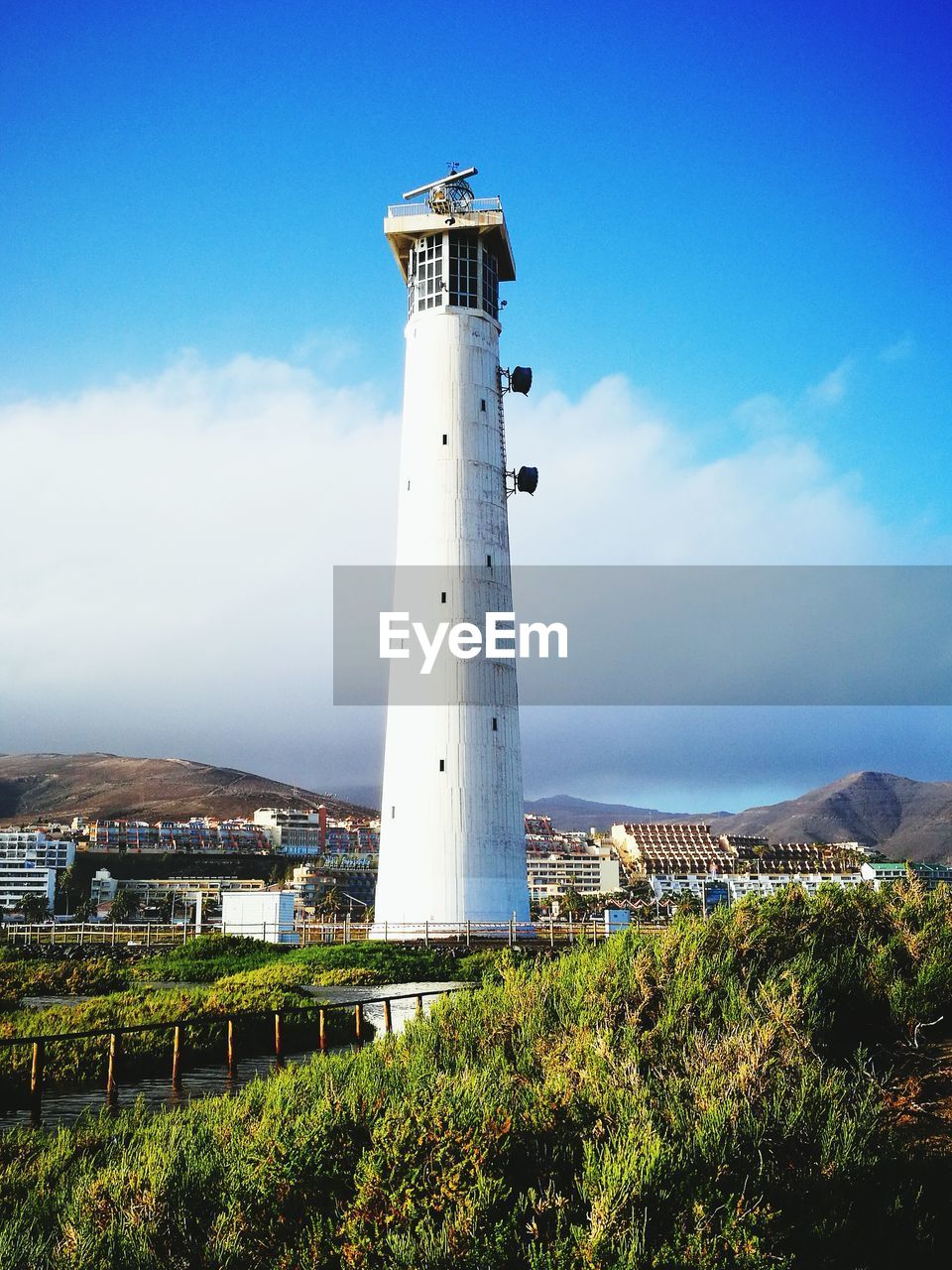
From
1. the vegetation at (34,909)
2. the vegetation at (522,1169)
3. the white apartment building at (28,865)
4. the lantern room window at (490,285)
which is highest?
the lantern room window at (490,285)

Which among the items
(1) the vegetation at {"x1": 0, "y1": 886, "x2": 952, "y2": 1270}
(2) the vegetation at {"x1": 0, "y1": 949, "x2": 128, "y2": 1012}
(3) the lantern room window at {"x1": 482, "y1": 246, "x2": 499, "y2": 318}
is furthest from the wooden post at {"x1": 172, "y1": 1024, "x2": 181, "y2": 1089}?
(3) the lantern room window at {"x1": 482, "y1": 246, "x2": 499, "y2": 318}

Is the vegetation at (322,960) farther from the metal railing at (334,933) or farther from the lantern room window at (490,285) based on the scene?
the lantern room window at (490,285)

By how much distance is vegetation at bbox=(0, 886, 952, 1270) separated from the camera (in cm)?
522

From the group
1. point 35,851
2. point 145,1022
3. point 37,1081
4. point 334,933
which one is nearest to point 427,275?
point 334,933

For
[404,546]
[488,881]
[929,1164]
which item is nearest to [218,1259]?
[929,1164]

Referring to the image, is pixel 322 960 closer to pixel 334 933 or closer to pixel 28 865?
pixel 334 933

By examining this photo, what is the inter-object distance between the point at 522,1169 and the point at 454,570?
25504mm

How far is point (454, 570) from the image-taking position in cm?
3089

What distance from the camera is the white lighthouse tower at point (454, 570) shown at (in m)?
29.6

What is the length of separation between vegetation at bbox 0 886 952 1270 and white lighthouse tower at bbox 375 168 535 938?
20668mm

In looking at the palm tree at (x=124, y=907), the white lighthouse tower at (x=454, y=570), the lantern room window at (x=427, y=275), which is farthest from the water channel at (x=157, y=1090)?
the palm tree at (x=124, y=907)

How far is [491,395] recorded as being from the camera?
108 feet

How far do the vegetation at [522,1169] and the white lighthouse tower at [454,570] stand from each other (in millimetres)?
20668

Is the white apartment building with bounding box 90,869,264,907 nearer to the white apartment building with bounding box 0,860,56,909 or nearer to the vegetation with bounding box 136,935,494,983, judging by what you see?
the white apartment building with bounding box 0,860,56,909
